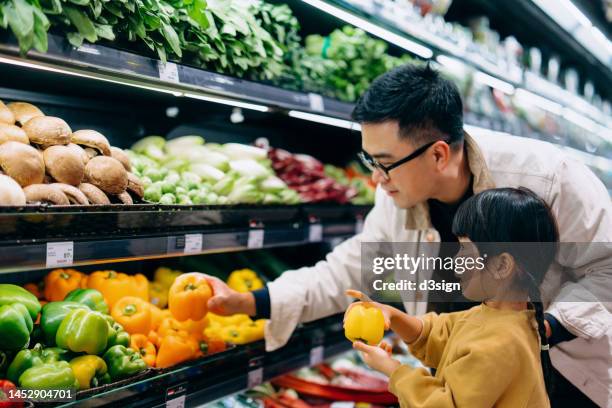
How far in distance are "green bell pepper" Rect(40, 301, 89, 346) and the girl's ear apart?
1190 mm

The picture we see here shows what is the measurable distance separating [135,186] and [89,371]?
604 mm

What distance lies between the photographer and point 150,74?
5.76 feet

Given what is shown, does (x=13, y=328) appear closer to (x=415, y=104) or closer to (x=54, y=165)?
(x=54, y=165)

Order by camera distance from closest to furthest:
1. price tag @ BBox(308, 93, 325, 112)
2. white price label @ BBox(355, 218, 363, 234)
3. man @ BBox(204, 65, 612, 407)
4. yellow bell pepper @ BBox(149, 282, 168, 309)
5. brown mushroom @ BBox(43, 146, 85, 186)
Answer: brown mushroom @ BBox(43, 146, 85, 186), man @ BBox(204, 65, 612, 407), yellow bell pepper @ BBox(149, 282, 168, 309), price tag @ BBox(308, 93, 325, 112), white price label @ BBox(355, 218, 363, 234)

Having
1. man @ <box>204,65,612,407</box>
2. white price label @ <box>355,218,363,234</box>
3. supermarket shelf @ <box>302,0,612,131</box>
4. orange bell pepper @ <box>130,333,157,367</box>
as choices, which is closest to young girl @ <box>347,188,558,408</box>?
man @ <box>204,65,612,407</box>

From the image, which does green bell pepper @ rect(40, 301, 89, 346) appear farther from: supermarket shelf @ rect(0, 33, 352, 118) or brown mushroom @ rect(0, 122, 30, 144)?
supermarket shelf @ rect(0, 33, 352, 118)

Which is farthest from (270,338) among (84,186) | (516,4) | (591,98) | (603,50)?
(591,98)

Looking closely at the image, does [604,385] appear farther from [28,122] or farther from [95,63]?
[28,122]

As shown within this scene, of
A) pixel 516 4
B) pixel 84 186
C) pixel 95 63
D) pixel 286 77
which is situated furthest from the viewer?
pixel 516 4

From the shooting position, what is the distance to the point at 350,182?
3.48 meters

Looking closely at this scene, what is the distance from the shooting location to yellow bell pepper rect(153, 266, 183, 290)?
2488 mm

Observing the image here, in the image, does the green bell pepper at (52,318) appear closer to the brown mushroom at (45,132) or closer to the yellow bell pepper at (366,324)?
the brown mushroom at (45,132)

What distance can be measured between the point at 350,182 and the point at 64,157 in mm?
2040

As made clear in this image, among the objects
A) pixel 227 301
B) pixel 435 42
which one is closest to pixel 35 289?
pixel 227 301
